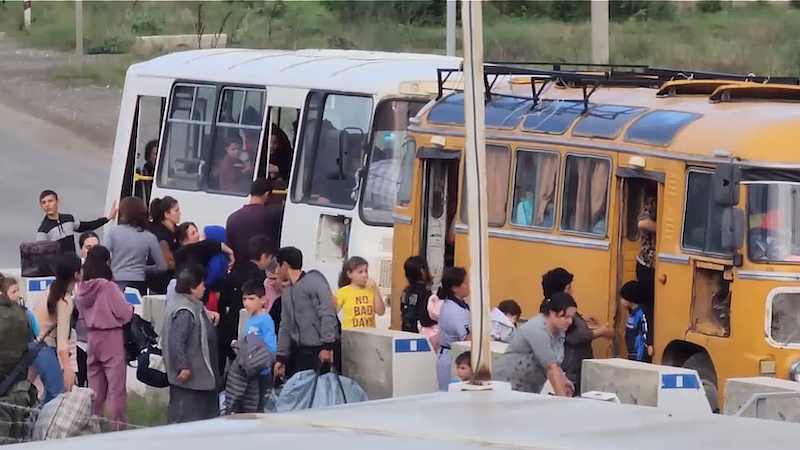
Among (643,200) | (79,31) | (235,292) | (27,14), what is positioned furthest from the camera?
(27,14)

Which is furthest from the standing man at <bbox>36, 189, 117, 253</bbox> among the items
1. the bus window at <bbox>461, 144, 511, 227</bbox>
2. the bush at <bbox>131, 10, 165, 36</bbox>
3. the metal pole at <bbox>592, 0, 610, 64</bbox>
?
the bush at <bbox>131, 10, 165, 36</bbox>

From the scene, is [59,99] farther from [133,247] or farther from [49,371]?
[49,371]

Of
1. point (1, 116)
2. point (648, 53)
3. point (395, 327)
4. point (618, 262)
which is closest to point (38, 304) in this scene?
point (395, 327)

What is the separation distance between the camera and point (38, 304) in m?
11.2

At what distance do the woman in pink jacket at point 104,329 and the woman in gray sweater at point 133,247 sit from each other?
2.02 m

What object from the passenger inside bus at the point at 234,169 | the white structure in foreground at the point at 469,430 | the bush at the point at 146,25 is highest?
the bush at the point at 146,25

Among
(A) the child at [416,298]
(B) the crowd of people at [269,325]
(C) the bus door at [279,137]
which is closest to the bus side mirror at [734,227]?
(B) the crowd of people at [269,325]

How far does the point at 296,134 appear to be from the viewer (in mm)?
15961

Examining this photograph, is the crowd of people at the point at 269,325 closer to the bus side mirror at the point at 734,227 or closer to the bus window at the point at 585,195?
the bus window at the point at 585,195

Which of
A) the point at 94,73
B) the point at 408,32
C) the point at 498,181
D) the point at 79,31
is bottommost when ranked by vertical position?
the point at 498,181

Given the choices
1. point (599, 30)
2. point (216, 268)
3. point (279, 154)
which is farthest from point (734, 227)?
point (599, 30)

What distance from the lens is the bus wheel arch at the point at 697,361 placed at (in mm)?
10242

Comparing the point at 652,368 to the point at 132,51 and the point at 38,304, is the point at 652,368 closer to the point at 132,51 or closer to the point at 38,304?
the point at 38,304

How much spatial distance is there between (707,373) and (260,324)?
9.29ft
